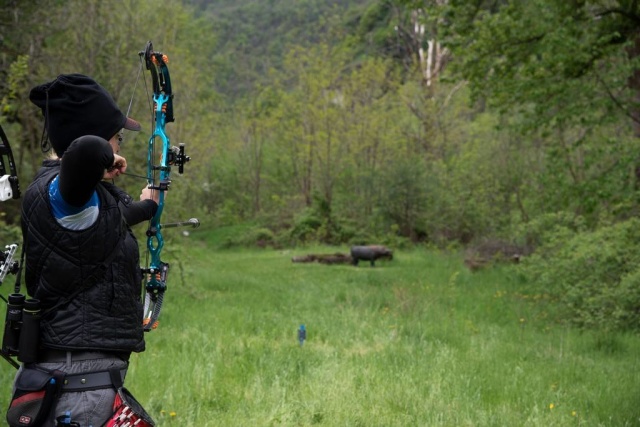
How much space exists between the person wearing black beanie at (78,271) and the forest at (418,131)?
3.19m

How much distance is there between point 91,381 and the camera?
8.57ft

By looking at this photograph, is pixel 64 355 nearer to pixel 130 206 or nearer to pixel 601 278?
pixel 130 206

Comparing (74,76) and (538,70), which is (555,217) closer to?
(538,70)

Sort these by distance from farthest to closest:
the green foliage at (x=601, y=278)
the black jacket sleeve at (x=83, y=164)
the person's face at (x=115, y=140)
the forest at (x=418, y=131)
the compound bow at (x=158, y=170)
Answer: the forest at (x=418, y=131) → the green foliage at (x=601, y=278) → the compound bow at (x=158, y=170) → the person's face at (x=115, y=140) → the black jacket sleeve at (x=83, y=164)

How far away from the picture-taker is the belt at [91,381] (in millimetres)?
2584

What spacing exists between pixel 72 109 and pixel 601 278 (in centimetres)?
965

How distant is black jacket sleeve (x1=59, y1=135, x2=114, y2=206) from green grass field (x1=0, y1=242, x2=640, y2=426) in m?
3.10

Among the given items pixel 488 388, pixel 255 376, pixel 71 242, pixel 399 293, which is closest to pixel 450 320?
pixel 399 293

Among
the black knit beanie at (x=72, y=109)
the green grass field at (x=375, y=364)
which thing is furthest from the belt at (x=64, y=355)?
the green grass field at (x=375, y=364)

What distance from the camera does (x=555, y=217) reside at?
43.6 feet

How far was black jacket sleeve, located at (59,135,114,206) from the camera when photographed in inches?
89.6

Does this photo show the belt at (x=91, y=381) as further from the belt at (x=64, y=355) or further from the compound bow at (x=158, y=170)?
the compound bow at (x=158, y=170)

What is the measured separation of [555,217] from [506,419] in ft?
28.8

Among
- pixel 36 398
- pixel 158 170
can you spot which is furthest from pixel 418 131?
pixel 36 398
